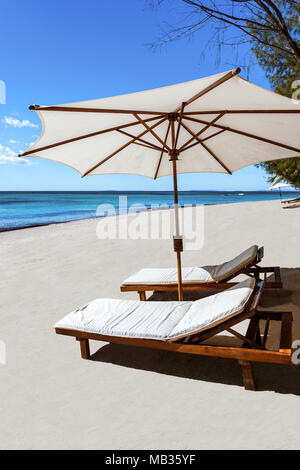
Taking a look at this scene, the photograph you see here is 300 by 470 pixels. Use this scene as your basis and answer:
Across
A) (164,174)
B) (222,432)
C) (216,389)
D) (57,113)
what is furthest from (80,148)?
(222,432)

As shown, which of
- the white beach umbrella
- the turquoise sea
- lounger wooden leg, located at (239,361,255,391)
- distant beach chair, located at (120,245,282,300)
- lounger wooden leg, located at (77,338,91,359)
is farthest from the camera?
the turquoise sea

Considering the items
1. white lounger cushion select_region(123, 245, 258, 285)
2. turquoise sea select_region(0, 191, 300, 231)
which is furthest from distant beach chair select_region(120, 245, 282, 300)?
turquoise sea select_region(0, 191, 300, 231)

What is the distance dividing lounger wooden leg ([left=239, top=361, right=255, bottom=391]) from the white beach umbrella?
1637mm

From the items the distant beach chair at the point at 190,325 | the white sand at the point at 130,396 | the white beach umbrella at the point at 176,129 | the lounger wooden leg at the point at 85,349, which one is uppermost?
the white beach umbrella at the point at 176,129

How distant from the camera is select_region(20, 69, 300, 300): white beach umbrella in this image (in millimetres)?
2818

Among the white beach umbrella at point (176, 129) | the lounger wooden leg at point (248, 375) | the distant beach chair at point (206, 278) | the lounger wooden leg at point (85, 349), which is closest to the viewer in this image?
the lounger wooden leg at point (248, 375)

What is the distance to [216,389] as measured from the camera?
254 centimetres

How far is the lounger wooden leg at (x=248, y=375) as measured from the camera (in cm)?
244

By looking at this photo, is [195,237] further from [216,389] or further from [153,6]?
[216,389]

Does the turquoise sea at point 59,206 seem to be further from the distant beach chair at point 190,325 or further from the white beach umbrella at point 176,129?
the distant beach chair at point 190,325

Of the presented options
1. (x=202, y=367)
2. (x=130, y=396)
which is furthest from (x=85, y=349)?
(x=202, y=367)

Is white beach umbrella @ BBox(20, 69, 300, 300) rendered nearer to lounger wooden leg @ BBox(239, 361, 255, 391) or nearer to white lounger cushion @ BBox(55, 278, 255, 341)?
white lounger cushion @ BBox(55, 278, 255, 341)

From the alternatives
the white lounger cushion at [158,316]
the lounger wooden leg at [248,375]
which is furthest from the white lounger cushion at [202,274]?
the lounger wooden leg at [248,375]

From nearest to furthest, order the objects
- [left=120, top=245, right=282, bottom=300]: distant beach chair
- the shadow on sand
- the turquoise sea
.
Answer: the shadow on sand → [left=120, top=245, right=282, bottom=300]: distant beach chair → the turquoise sea
